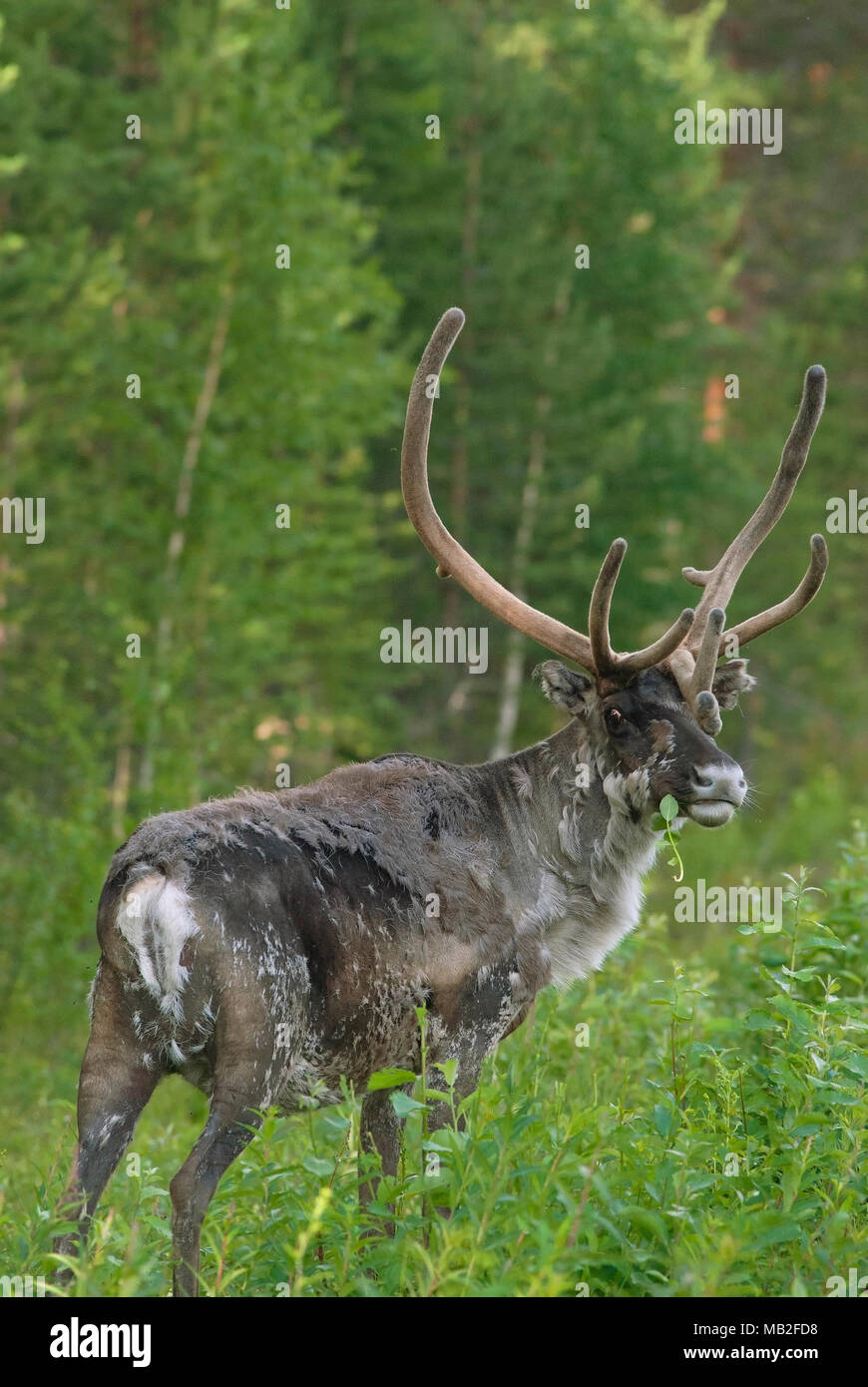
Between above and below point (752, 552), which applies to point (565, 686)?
below

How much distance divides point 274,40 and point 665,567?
9280 mm

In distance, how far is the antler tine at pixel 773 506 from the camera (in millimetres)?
6504

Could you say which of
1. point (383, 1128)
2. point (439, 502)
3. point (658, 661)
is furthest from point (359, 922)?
point (439, 502)

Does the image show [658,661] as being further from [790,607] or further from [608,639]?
[790,607]

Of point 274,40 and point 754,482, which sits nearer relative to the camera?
point 274,40

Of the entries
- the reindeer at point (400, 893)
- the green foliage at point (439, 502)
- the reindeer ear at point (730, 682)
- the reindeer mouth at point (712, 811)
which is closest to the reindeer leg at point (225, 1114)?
the reindeer at point (400, 893)

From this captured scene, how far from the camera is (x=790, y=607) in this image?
671cm

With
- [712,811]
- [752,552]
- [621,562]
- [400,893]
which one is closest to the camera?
[400,893]

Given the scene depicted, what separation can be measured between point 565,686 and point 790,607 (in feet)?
3.41

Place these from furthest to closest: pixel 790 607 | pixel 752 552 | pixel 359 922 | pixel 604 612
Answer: pixel 790 607 → pixel 752 552 → pixel 604 612 → pixel 359 922

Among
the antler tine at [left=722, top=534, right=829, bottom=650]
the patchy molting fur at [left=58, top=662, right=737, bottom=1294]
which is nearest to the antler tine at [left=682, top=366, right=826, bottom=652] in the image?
the antler tine at [left=722, top=534, right=829, bottom=650]
